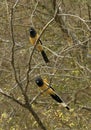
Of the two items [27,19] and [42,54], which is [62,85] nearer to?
[42,54]

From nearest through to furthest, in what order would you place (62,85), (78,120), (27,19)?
(78,120), (62,85), (27,19)

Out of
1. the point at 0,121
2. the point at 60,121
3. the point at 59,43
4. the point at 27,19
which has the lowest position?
the point at 60,121

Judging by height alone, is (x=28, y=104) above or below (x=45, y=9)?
below

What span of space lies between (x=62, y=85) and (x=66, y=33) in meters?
0.94

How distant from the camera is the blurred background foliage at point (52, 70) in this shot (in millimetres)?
5207

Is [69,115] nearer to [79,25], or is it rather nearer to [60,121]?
[60,121]

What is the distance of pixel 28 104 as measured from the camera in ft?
10.6

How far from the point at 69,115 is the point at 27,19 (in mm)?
2350

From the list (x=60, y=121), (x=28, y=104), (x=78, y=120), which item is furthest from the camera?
(x=60, y=121)

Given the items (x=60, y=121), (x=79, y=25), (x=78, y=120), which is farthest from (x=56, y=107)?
(x=79, y=25)

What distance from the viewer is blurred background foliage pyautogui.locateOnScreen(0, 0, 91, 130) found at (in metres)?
5.21

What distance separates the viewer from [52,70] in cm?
471

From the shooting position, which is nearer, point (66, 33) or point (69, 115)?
point (69, 115)

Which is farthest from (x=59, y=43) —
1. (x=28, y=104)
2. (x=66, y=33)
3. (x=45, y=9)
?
(x=28, y=104)
